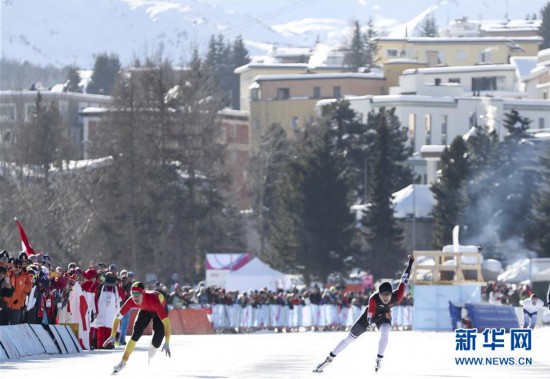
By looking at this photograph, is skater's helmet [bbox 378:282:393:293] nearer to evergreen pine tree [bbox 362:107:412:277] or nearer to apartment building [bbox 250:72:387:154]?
evergreen pine tree [bbox 362:107:412:277]

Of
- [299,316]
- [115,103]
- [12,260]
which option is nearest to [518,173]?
[115,103]

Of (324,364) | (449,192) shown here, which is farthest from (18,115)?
(324,364)

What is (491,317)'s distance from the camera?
54281 mm

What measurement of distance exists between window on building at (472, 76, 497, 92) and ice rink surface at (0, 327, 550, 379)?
129 metres

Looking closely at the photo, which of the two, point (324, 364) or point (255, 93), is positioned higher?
point (255, 93)

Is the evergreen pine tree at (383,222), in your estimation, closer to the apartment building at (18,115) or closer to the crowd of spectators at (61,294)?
the apartment building at (18,115)

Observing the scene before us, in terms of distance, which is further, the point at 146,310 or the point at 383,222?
the point at 383,222

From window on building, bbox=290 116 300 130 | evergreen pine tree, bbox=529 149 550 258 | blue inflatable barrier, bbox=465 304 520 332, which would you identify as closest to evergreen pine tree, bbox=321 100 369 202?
evergreen pine tree, bbox=529 149 550 258

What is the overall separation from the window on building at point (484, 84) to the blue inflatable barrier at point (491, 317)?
116665 millimetres

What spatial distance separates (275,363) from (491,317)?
22055 mm

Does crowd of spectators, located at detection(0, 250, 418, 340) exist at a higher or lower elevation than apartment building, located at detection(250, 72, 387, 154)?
lower

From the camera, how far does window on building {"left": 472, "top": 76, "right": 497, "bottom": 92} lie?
17075cm

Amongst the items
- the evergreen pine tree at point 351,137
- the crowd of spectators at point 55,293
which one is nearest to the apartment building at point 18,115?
the evergreen pine tree at point 351,137

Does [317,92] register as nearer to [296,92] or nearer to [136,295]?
[296,92]
